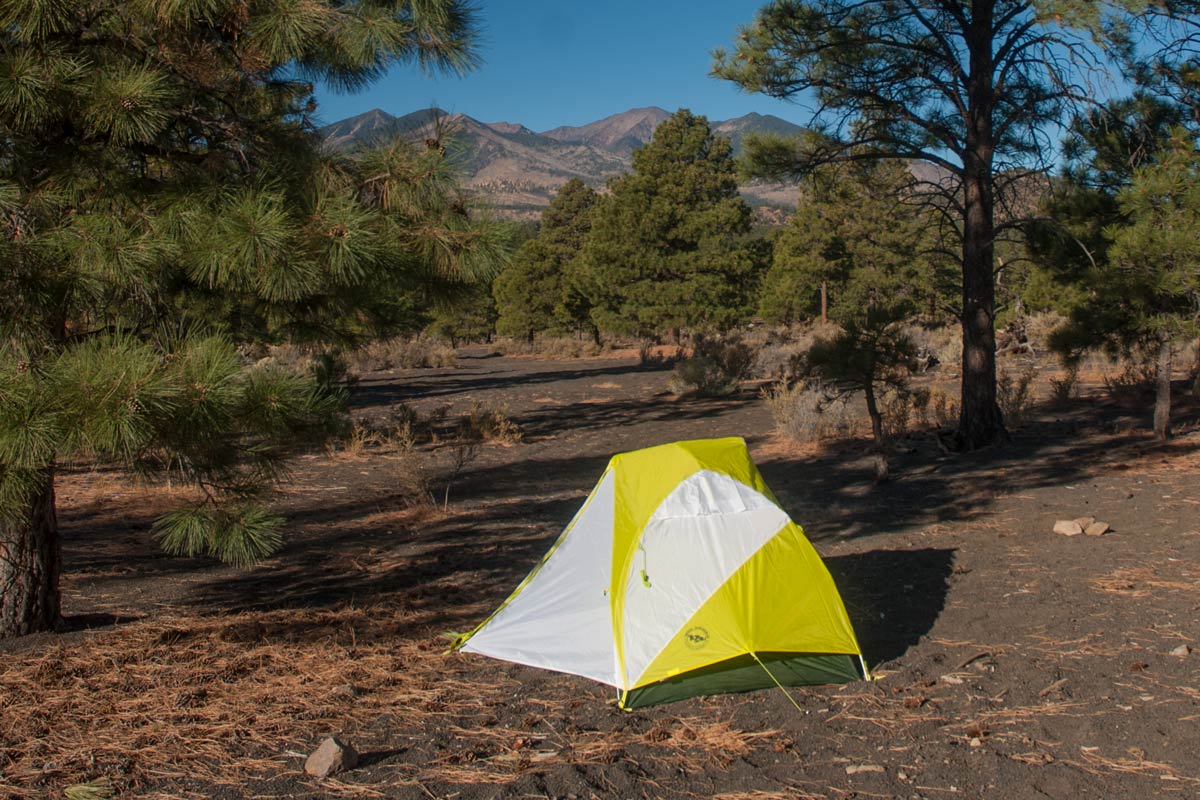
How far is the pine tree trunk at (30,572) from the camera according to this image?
508cm

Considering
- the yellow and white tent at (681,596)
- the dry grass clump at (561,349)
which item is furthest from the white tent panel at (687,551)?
the dry grass clump at (561,349)

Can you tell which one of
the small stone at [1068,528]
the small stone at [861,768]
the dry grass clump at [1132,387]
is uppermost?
the dry grass clump at [1132,387]

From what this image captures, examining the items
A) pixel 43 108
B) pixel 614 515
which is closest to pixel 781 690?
pixel 614 515

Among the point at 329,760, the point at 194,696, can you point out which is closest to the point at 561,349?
the point at 194,696

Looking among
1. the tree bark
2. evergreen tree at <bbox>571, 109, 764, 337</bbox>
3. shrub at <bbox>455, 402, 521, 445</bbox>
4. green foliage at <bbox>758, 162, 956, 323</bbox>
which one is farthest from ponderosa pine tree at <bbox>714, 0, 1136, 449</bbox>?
green foliage at <bbox>758, 162, 956, 323</bbox>

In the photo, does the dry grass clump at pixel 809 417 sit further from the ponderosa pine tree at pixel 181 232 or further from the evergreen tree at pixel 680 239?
the evergreen tree at pixel 680 239

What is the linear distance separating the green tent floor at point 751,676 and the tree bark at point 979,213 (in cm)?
707

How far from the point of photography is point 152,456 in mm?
3959

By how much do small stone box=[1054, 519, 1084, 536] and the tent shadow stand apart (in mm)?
1012

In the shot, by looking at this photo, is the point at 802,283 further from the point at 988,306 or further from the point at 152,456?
the point at 152,456

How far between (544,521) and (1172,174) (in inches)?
280

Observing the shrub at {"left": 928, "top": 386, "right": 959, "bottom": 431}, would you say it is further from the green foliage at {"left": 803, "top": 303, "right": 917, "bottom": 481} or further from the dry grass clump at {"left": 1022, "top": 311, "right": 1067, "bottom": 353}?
the dry grass clump at {"left": 1022, "top": 311, "right": 1067, "bottom": 353}

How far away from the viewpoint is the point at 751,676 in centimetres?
484

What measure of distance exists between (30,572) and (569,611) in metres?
2.98
